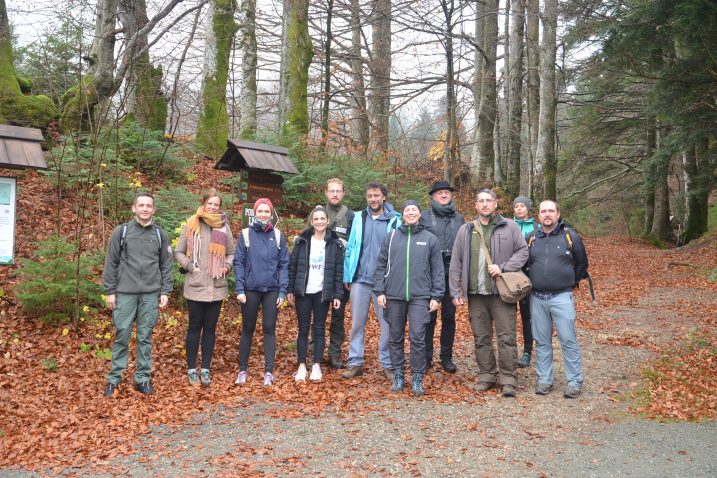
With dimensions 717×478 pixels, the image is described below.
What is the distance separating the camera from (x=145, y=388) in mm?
5887

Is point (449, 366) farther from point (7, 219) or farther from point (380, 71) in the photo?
point (380, 71)

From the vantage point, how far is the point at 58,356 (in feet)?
21.5

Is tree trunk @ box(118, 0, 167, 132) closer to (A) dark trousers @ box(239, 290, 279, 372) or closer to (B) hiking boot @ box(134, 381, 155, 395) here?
(A) dark trousers @ box(239, 290, 279, 372)

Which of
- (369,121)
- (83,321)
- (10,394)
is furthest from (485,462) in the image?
(369,121)

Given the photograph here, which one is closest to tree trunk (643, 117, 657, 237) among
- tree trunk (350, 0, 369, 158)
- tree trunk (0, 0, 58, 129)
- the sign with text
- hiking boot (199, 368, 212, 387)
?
tree trunk (350, 0, 369, 158)

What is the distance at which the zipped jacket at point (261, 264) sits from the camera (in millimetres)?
6297

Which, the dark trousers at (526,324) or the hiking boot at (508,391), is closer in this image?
the hiking boot at (508,391)

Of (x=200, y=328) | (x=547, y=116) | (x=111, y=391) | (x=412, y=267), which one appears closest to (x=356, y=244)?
(x=412, y=267)

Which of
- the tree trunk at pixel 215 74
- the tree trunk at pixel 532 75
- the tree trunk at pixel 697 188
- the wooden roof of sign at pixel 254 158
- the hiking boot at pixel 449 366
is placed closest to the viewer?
the hiking boot at pixel 449 366

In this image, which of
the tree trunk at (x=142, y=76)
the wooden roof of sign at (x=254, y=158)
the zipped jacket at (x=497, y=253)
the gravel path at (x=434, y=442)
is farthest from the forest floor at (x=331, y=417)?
the tree trunk at (x=142, y=76)

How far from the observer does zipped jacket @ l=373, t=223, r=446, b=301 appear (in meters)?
6.05

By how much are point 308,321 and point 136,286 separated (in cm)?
190

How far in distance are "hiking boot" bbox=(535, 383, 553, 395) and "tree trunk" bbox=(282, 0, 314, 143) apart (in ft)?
31.3

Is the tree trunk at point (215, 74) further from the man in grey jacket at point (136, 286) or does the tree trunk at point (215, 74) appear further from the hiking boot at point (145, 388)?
the hiking boot at point (145, 388)
